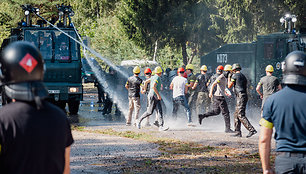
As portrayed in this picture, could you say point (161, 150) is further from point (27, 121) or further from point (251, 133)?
point (27, 121)

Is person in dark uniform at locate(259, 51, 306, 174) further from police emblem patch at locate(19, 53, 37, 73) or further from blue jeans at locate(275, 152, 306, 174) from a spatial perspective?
police emblem patch at locate(19, 53, 37, 73)

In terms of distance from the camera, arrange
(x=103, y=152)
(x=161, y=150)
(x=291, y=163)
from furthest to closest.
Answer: (x=161, y=150) → (x=103, y=152) → (x=291, y=163)

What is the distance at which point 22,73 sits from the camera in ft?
9.78

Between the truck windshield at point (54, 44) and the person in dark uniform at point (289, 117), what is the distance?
42.9 feet

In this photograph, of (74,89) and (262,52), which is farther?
(262,52)

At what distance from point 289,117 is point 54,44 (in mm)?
13353

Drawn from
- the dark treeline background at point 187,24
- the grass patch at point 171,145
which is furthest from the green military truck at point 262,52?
the dark treeline background at point 187,24

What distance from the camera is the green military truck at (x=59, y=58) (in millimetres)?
16500

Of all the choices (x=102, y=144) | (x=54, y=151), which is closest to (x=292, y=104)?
(x=54, y=151)

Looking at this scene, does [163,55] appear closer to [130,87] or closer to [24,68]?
[130,87]

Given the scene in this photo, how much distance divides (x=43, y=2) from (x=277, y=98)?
142 feet

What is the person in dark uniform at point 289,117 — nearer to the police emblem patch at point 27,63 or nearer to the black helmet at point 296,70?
the black helmet at point 296,70

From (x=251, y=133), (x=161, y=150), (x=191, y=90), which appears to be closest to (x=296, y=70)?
(x=161, y=150)

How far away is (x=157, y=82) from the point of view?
1386 cm
